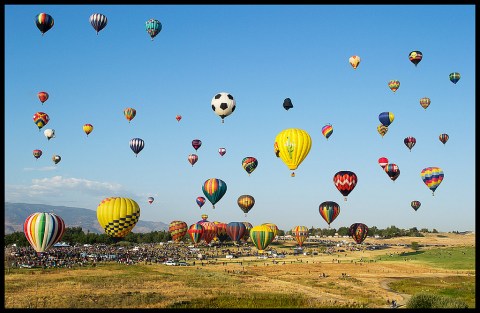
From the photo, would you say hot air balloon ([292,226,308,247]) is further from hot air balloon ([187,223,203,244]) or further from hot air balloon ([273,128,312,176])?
hot air balloon ([273,128,312,176])

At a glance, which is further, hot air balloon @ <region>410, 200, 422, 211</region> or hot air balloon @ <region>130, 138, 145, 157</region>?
hot air balloon @ <region>410, 200, 422, 211</region>

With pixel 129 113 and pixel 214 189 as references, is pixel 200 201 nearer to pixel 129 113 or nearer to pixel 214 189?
pixel 214 189

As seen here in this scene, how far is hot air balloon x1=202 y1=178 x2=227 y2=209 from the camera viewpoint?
7431cm

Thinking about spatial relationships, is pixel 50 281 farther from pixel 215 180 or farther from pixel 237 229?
pixel 237 229

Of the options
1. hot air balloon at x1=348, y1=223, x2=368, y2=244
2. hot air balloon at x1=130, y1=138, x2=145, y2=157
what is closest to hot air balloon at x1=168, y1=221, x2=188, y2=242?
hot air balloon at x1=130, y1=138, x2=145, y2=157

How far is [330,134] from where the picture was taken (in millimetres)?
75188

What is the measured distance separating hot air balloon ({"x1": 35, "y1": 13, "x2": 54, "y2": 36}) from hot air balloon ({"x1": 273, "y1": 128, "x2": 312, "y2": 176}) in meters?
34.1

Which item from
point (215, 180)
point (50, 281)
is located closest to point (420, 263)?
point (215, 180)

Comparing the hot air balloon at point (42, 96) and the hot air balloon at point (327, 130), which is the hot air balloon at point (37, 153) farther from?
the hot air balloon at point (327, 130)

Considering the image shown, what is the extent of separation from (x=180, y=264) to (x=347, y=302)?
41285 millimetres

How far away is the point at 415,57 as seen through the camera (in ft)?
241

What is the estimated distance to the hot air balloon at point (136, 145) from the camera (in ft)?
249

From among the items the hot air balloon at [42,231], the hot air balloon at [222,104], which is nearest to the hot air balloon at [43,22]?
the hot air balloon at [222,104]

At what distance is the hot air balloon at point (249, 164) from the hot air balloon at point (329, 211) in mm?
17764
